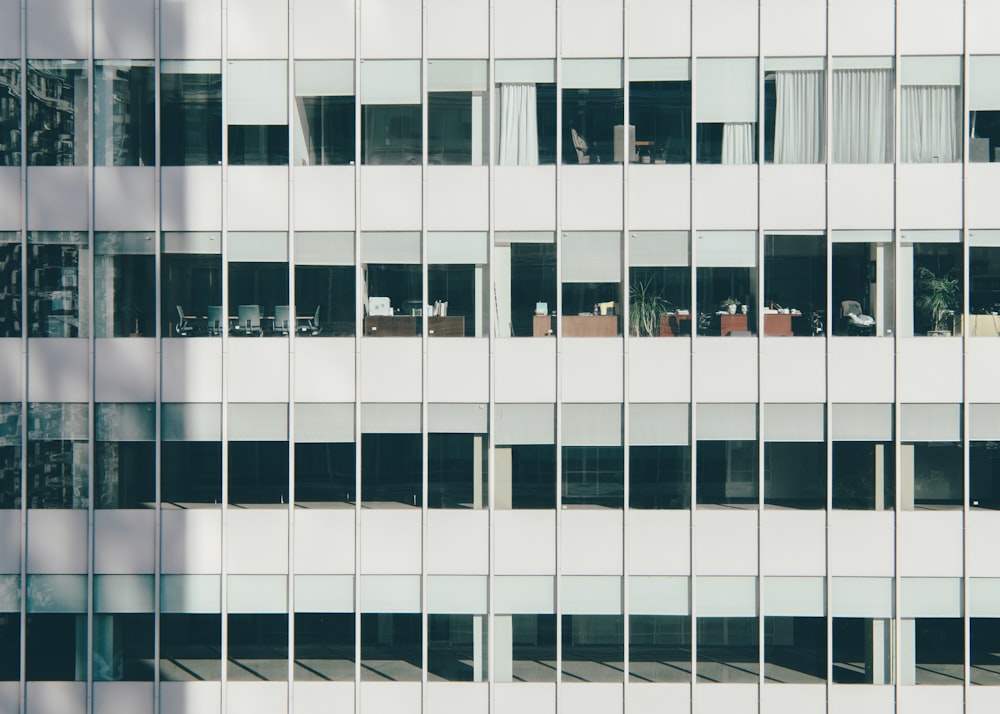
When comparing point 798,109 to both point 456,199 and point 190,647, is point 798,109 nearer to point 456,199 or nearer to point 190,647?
point 456,199

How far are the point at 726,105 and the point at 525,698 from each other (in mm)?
11271

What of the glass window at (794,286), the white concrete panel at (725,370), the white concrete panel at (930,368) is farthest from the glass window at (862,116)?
the white concrete panel at (725,370)

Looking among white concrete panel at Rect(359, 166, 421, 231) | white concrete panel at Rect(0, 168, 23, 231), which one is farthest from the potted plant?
white concrete panel at Rect(0, 168, 23, 231)

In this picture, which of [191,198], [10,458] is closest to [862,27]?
[191,198]

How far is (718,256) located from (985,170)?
4934mm

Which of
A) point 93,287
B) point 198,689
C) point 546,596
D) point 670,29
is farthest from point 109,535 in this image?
A: point 670,29

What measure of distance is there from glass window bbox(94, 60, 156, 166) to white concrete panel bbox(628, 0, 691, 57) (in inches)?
347

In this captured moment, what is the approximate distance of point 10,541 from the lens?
16297mm

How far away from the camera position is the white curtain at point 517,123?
637 inches

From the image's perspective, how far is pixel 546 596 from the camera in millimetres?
16062

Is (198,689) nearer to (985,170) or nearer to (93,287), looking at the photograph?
(93,287)

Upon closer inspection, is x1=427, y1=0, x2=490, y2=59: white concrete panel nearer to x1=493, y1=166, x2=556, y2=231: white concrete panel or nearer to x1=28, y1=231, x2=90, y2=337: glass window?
x1=493, y1=166, x2=556, y2=231: white concrete panel

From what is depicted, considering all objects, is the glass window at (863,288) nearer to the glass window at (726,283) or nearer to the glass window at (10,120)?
the glass window at (726,283)

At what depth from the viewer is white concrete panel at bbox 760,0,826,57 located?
1593cm
